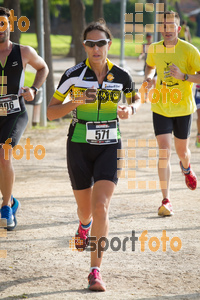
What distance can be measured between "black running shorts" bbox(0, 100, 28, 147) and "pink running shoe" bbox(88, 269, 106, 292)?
2.16 m

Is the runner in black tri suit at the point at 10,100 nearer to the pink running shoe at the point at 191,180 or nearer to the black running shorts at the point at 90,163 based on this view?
the black running shorts at the point at 90,163

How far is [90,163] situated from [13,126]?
5.23 feet

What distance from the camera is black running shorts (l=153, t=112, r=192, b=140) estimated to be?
6.94 m

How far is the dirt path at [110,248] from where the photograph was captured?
4569 mm

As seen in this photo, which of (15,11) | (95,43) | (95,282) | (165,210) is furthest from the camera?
(15,11)

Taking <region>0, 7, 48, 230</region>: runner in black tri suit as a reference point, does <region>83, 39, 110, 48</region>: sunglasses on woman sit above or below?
above

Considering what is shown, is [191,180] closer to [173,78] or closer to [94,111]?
[173,78]

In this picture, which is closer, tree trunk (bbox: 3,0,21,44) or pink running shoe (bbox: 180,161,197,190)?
pink running shoe (bbox: 180,161,197,190)

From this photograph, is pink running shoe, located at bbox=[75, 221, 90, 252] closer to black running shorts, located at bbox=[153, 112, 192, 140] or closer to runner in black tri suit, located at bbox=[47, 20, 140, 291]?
runner in black tri suit, located at bbox=[47, 20, 140, 291]

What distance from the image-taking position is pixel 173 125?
23.4 feet

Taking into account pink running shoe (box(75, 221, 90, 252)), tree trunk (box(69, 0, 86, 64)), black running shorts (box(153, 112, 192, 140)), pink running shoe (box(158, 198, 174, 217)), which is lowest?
pink running shoe (box(158, 198, 174, 217))

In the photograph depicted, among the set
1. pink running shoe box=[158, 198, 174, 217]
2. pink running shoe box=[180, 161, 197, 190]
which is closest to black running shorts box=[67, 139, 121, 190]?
pink running shoe box=[158, 198, 174, 217]

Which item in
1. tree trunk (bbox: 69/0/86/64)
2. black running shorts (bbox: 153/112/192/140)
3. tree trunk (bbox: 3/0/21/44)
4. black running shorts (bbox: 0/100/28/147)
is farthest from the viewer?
tree trunk (bbox: 69/0/86/64)

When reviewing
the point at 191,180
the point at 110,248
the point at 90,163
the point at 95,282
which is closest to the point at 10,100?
the point at 90,163
